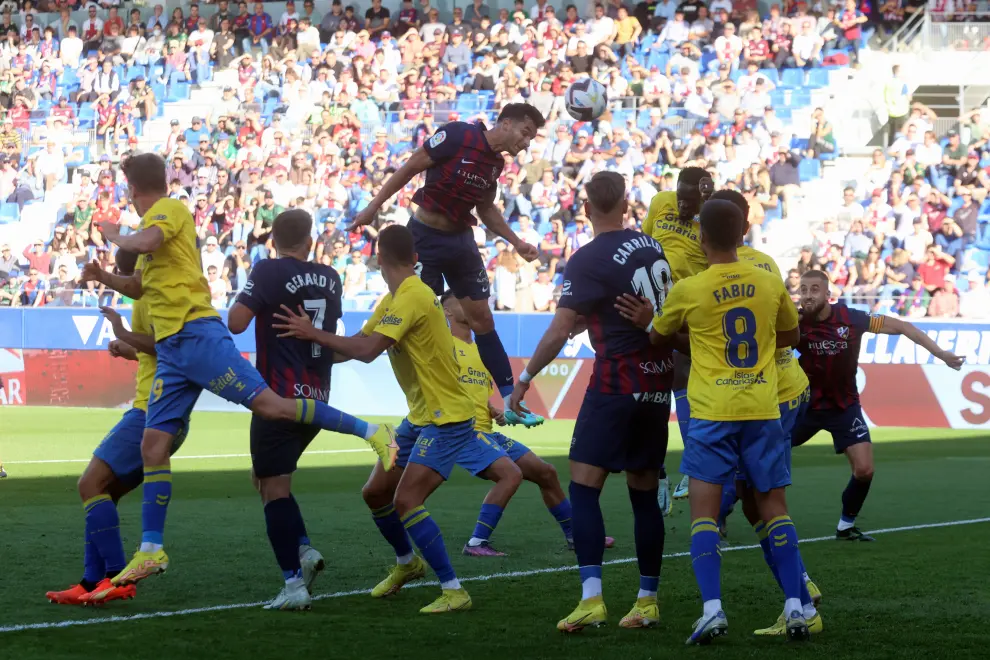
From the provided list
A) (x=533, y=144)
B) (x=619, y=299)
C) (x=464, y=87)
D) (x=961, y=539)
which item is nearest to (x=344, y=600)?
(x=619, y=299)

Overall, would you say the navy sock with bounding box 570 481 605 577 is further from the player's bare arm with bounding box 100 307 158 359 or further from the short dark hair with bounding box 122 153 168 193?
the short dark hair with bounding box 122 153 168 193

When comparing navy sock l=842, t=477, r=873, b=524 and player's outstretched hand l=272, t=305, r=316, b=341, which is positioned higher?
player's outstretched hand l=272, t=305, r=316, b=341

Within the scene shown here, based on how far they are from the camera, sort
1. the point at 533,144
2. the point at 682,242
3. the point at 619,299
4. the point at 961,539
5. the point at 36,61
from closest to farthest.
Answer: the point at 619,299 < the point at 682,242 < the point at 961,539 < the point at 533,144 < the point at 36,61

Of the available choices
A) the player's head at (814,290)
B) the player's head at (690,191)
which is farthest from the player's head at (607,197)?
the player's head at (814,290)

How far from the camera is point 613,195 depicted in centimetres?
680

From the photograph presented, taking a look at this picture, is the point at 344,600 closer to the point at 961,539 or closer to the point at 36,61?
the point at 961,539

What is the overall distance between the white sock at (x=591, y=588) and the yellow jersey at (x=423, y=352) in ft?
3.70

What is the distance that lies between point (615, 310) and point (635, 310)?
169 millimetres

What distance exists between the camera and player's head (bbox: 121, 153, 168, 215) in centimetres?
733

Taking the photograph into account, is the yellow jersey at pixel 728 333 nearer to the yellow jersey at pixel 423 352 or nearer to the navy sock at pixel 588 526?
the navy sock at pixel 588 526

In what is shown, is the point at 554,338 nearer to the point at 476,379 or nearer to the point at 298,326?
the point at 298,326

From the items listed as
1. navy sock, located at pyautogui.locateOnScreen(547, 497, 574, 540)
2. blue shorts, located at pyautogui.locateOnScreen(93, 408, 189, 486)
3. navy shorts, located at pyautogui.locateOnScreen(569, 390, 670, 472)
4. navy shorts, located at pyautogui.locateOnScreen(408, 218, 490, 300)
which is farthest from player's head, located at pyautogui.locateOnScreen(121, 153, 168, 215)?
navy sock, located at pyautogui.locateOnScreen(547, 497, 574, 540)

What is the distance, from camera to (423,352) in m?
7.22

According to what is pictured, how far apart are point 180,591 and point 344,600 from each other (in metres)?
0.91
